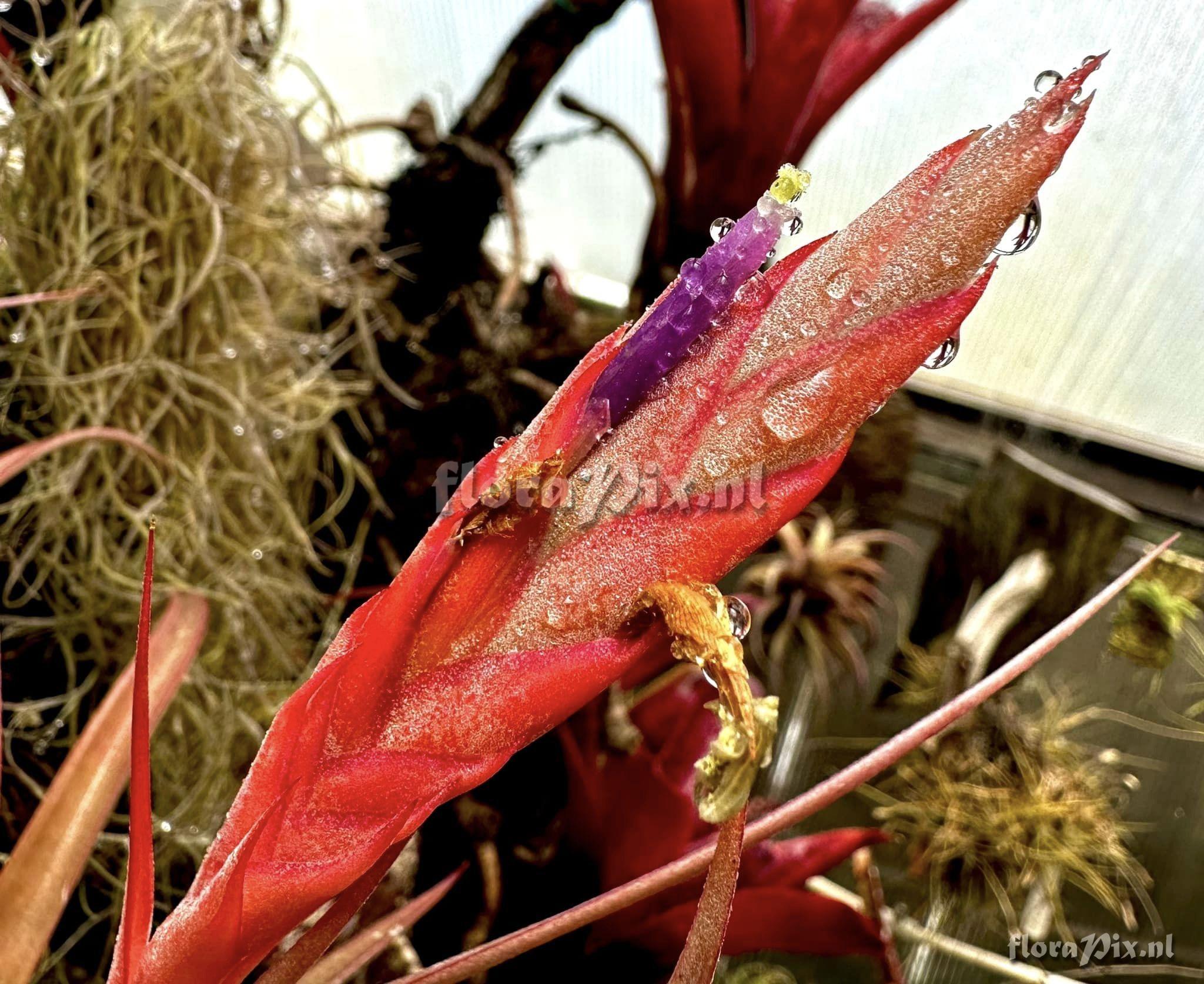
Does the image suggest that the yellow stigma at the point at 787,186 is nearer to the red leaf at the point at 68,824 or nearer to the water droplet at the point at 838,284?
the water droplet at the point at 838,284

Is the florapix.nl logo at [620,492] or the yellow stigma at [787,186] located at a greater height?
the yellow stigma at [787,186]

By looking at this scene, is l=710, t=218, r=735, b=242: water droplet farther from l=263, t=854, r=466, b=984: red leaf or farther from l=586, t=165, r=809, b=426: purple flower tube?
l=263, t=854, r=466, b=984: red leaf

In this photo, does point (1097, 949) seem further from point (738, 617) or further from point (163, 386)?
point (163, 386)

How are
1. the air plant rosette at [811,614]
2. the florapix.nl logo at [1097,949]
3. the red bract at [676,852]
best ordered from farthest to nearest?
the air plant rosette at [811,614]
the florapix.nl logo at [1097,949]
the red bract at [676,852]

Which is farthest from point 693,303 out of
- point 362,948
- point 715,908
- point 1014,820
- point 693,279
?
point 1014,820

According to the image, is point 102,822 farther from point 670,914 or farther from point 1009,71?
point 1009,71

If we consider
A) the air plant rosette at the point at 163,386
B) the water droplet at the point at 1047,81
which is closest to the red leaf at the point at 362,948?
the air plant rosette at the point at 163,386

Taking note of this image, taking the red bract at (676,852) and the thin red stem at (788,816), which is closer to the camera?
the thin red stem at (788,816)

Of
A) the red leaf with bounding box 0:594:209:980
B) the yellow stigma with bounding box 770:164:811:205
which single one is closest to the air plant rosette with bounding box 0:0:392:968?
the red leaf with bounding box 0:594:209:980
